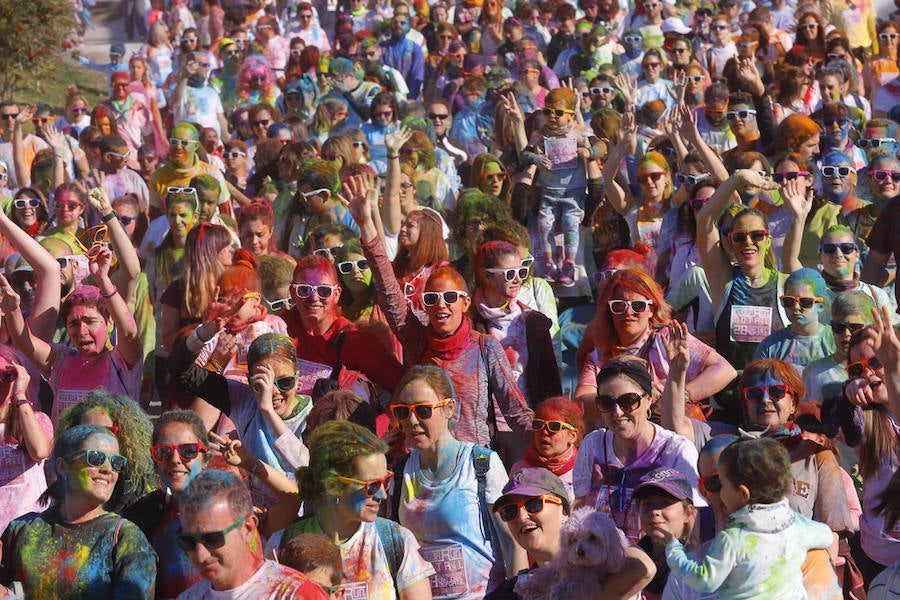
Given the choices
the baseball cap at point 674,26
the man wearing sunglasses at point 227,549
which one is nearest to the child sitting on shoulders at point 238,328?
the man wearing sunglasses at point 227,549

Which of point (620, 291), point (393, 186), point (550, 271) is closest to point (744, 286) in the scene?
point (620, 291)

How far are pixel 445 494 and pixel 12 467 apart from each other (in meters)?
1.93

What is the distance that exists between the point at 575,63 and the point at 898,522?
1149cm

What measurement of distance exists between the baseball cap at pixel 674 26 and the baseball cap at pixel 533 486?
1331cm

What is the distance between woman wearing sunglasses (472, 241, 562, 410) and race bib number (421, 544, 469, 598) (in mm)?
1754

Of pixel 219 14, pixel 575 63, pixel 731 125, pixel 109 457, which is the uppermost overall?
pixel 109 457

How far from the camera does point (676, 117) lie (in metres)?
10.6

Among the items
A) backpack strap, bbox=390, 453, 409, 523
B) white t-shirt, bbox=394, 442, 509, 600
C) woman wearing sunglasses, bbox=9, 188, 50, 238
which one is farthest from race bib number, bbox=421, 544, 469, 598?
woman wearing sunglasses, bbox=9, 188, 50, 238

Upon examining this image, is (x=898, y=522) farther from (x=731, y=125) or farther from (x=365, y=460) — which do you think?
(x=731, y=125)

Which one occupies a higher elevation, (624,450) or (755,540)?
(755,540)

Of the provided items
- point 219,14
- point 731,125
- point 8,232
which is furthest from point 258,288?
point 219,14

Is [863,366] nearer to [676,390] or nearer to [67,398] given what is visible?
[676,390]

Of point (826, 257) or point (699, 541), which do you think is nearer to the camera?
point (699, 541)

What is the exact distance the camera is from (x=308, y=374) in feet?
23.9
